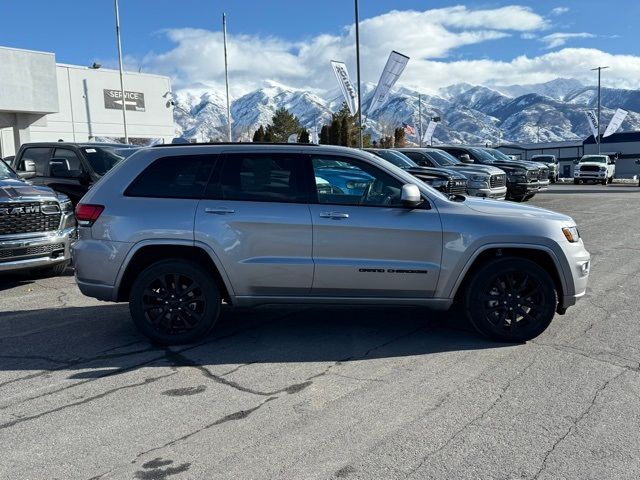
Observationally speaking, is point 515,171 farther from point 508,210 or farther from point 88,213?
point 88,213

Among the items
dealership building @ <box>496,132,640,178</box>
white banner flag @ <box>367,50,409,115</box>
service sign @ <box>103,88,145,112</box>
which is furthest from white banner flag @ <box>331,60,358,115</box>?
dealership building @ <box>496,132,640,178</box>

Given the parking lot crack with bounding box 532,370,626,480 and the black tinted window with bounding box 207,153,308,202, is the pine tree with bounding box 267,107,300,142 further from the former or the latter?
the parking lot crack with bounding box 532,370,626,480

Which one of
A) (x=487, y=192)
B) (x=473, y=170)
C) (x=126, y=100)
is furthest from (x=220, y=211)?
(x=126, y=100)

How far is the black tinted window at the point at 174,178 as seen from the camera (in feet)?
18.0

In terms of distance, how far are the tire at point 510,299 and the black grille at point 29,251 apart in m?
5.67

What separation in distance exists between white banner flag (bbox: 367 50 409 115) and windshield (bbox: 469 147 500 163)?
4708 mm

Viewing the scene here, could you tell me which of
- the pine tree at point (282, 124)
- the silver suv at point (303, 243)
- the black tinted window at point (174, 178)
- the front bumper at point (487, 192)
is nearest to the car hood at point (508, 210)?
the silver suv at point (303, 243)

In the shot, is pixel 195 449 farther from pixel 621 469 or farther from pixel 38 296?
pixel 38 296

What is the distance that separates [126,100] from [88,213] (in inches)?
1636

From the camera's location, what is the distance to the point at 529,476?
325 cm

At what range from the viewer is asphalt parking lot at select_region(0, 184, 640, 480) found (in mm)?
3410

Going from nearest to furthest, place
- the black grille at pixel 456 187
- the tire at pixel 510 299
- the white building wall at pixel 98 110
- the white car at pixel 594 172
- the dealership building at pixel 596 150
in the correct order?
the tire at pixel 510 299
the black grille at pixel 456 187
the white car at pixel 594 172
the white building wall at pixel 98 110
the dealership building at pixel 596 150

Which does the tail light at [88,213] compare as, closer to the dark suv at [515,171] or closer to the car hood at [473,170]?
the car hood at [473,170]

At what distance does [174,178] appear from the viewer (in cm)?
554
